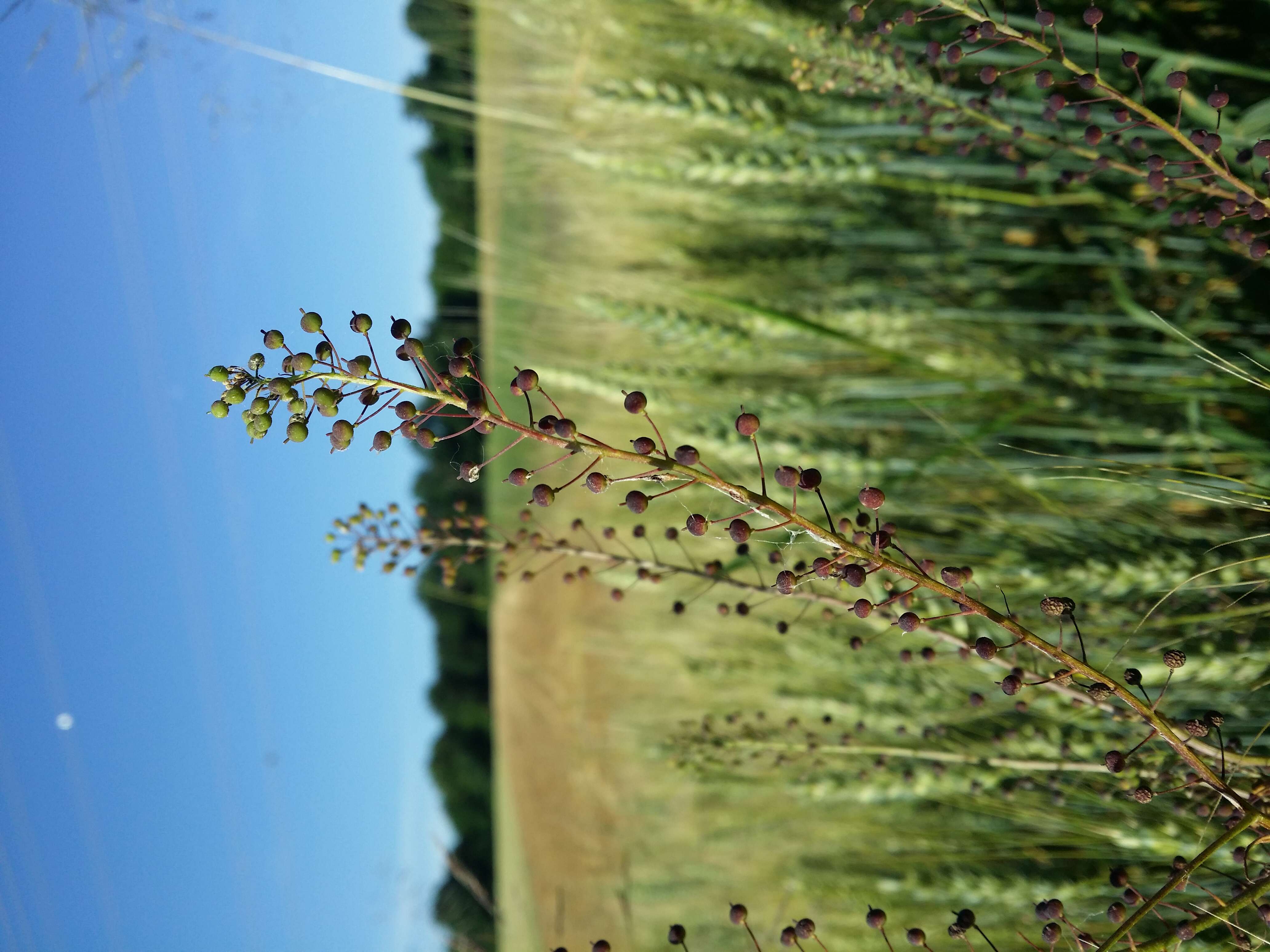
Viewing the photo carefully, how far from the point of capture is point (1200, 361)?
1.74m

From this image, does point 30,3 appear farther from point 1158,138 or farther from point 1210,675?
point 1210,675

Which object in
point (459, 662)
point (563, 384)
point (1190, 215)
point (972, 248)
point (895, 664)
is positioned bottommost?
point (459, 662)

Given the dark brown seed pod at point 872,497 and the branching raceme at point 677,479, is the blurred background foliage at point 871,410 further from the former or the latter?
the dark brown seed pod at point 872,497

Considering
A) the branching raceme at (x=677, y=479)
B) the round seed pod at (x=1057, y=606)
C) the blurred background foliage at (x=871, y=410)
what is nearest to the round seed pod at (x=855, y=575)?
the branching raceme at (x=677, y=479)

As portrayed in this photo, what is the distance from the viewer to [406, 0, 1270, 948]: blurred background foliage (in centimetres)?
163

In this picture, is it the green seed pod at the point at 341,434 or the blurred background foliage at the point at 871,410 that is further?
the blurred background foliage at the point at 871,410

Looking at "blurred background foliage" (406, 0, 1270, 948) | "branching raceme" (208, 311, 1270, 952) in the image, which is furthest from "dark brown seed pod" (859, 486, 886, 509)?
"blurred background foliage" (406, 0, 1270, 948)

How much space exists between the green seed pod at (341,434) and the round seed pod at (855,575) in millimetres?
502

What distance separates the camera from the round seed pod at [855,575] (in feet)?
2.51

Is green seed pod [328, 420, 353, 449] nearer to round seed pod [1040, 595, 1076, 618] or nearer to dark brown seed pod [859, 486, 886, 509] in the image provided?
dark brown seed pod [859, 486, 886, 509]

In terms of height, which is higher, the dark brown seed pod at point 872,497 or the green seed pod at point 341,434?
the green seed pod at point 341,434

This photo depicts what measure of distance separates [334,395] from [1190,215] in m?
1.33

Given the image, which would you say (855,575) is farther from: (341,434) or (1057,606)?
(341,434)

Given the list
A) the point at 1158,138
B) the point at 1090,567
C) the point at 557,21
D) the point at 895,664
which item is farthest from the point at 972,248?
the point at 557,21
